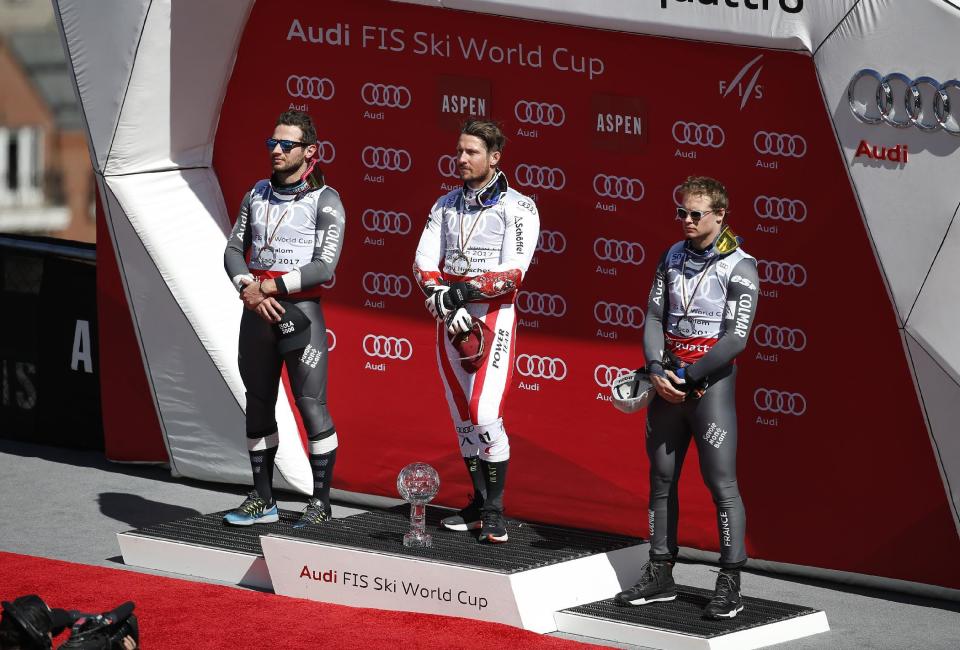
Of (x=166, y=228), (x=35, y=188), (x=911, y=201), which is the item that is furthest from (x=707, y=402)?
(x=35, y=188)

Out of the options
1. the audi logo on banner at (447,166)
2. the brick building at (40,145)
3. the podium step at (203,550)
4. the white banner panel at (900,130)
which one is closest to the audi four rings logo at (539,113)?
the audi logo on banner at (447,166)

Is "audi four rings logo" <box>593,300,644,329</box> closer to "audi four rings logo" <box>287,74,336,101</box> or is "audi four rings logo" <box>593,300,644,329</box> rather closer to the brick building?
"audi four rings logo" <box>287,74,336,101</box>

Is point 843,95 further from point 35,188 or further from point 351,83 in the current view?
point 35,188

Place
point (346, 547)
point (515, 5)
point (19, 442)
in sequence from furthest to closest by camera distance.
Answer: point (19, 442) < point (515, 5) < point (346, 547)

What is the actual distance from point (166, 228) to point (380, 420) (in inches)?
57.3

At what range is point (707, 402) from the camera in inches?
234

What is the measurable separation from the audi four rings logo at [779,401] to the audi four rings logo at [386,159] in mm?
2022

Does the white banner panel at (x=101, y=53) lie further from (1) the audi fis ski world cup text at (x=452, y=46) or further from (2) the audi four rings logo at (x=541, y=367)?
(2) the audi four rings logo at (x=541, y=367)

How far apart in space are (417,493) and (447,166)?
72.8 inches

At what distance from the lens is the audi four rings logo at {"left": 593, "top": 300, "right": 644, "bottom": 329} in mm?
7195

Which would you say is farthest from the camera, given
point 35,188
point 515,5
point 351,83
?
point 35,188

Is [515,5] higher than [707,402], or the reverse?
[515,5]

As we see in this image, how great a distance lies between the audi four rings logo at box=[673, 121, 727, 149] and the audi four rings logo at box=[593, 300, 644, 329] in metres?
0.79

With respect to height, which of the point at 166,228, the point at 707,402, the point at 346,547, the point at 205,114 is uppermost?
the point at 205,114
